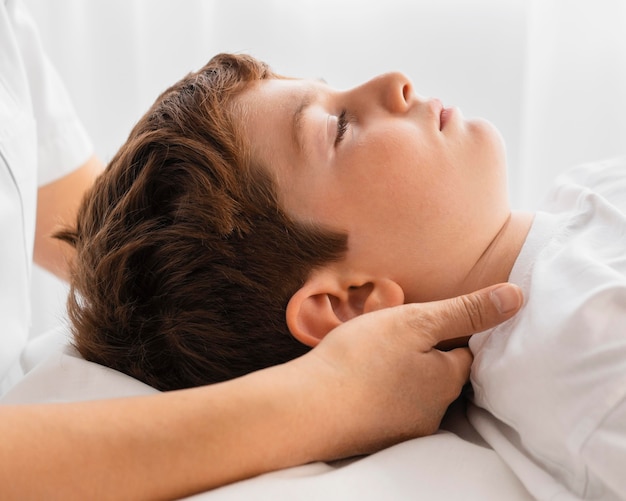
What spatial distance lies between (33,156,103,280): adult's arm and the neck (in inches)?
33.2

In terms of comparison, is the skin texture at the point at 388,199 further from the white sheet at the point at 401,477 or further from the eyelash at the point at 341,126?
the white sheet at the point at 401,477

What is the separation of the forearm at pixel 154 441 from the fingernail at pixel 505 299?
0.24 metres

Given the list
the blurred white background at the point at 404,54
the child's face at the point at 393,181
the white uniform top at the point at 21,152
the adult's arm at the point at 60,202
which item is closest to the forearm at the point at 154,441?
the child's face at the point at 393,181

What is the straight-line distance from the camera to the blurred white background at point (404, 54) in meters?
1.92

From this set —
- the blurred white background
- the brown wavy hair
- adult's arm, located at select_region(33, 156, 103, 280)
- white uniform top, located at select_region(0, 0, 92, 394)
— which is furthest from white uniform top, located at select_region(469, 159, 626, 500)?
the blurred white background

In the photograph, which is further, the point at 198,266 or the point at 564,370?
the point at 198,266

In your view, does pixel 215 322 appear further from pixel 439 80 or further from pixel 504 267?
pixel 439 80

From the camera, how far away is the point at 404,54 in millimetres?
2055

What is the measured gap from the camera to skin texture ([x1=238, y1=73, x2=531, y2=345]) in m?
1.00

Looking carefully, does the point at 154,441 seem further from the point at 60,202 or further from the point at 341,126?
the point at 60,202

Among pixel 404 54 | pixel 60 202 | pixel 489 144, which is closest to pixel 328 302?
pixel 489 144

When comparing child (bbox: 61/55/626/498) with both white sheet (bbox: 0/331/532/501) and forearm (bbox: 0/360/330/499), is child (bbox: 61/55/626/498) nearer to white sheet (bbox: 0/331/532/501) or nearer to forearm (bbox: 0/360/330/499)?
white sheet (bbox: 0/331/532/501)

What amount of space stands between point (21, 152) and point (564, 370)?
2.98ft

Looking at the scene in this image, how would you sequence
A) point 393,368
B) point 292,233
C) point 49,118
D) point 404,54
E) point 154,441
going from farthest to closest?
point 404,54 < point 49,118 < point 292,233 < point 393,368 < point 154,441
